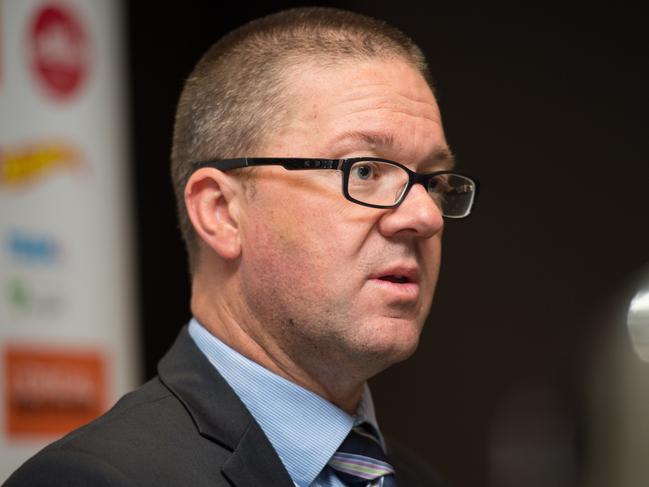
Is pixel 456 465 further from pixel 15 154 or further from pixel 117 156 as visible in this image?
pixel 15 154

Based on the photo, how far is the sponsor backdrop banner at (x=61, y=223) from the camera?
9.89 ft

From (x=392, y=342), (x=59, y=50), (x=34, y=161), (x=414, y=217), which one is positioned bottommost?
(x=392, y=342)

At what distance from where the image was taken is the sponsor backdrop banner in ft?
9.89

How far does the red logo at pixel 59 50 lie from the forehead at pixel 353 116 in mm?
1429

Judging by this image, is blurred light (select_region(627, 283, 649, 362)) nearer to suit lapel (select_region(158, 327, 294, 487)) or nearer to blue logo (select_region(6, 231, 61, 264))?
suit lapel (select_region(158, 327, 294, 487))

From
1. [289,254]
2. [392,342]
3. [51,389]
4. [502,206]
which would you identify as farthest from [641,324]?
[502,206]

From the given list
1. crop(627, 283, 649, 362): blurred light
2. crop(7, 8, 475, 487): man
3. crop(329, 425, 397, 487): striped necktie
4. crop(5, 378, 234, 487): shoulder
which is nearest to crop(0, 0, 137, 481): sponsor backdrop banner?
crop(7, 8, 475, 487): man

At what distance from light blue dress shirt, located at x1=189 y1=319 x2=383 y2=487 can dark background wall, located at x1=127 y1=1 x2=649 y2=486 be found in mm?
1515

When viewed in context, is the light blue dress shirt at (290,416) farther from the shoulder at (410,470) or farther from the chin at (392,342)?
the shoulder at (410,470)

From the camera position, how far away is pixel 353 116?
1.94 meters

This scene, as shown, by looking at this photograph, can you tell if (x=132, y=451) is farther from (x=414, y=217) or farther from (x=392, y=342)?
(x=414, y=217)

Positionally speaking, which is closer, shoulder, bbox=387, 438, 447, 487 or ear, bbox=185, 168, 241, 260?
ear, bbox=185, 168, 241, 260

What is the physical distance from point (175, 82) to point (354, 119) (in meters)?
2.21

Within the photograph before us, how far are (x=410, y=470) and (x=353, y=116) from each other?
2.81ft
